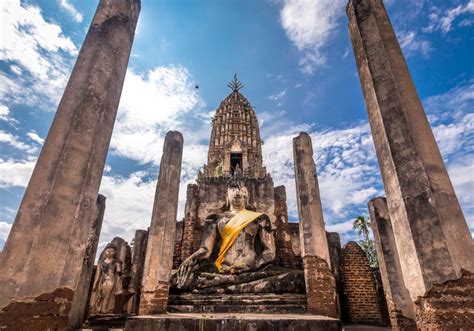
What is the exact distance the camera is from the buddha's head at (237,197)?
10164mm

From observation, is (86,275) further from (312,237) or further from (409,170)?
(409,170)

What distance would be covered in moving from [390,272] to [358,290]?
115 centimetres

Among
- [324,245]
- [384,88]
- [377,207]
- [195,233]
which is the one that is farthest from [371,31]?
[195,233]

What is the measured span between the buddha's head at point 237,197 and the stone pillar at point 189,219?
5.20ft

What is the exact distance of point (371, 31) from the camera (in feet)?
15.6

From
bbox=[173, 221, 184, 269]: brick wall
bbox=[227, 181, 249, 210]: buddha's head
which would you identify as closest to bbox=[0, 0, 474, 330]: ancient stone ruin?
bbox=[173, 221, 184, 269]: brick wall

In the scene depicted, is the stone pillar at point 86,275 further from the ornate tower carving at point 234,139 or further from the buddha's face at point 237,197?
the ornate tower carving at point 234,139

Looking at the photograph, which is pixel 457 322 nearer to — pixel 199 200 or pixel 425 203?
pixel 425 203

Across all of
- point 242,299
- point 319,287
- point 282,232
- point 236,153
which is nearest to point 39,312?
point 242,299

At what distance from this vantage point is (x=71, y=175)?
357 cm

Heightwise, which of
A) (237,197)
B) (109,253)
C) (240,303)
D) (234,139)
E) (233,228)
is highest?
(234,139)

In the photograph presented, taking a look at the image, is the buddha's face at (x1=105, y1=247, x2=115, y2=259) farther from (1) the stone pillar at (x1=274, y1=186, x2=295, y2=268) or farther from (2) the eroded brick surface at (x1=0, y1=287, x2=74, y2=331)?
(2) the eroded brick surface at (x1=0, y1=287, x2=74, y2=331)

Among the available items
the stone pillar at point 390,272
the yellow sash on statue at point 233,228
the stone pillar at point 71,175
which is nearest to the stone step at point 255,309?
the yellow sash on statue at point 233,228

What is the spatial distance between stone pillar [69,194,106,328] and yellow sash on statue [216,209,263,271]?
11.2ft
